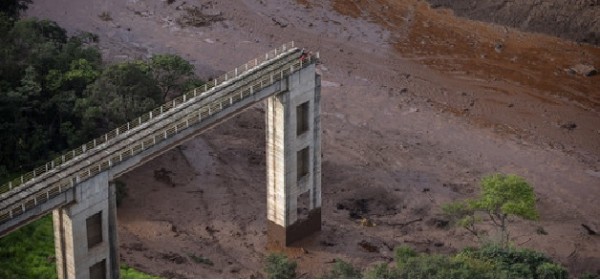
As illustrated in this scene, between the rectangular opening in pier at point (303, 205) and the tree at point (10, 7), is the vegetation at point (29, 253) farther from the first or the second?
the tree at point (10, 7)

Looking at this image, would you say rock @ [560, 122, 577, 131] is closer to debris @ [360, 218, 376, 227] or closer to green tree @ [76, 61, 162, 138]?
debris @ [360, 218, 376, 227]

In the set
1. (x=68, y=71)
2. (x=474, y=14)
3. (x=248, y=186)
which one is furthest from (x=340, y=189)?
(x=474, y=14)

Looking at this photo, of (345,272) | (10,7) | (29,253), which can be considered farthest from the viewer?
(10,7)

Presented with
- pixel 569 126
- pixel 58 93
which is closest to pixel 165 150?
pixel 58 93

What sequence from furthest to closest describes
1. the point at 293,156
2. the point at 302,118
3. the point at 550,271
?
1. the point at 302,118
2. the point at 293,156
3. the point at 550,271

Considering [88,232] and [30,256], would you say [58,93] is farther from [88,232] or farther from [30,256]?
[88,232]

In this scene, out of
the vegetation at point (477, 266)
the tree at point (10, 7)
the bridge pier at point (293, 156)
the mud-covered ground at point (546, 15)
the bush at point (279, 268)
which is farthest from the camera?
the mud-covered ground at point (546, 15)

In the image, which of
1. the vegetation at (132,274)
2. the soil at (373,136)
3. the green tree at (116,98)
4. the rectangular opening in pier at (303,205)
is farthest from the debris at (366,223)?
the green tree at (116,98)
